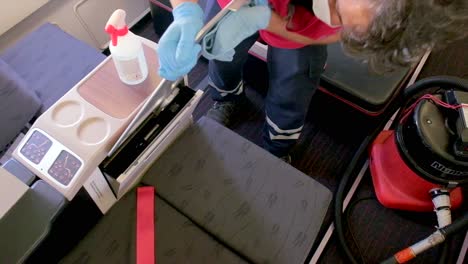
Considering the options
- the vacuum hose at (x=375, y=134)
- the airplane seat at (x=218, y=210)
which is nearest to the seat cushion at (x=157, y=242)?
the airplane seat at (x=218, y=210)

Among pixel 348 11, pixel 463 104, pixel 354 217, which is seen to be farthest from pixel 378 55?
pixel 354 217

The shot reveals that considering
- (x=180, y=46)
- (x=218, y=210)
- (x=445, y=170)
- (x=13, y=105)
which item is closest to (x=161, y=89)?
(x=180, y=46)

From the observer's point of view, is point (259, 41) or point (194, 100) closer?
point (194, 100)

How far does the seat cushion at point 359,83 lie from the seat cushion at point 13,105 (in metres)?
1.05

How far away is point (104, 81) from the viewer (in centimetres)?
86

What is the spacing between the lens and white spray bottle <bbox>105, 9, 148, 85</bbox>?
76 cm

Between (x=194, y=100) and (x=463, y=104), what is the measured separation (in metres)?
0.86

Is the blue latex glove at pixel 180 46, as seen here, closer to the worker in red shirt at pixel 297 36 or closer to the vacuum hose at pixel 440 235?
the worker in red shirt at pixel 297 36

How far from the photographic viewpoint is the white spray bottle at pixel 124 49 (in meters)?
0.76

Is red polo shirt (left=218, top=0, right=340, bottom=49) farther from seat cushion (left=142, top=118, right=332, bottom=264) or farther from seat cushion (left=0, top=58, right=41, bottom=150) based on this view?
seat cushion (left=0, top=58, right=41, bottom=150)

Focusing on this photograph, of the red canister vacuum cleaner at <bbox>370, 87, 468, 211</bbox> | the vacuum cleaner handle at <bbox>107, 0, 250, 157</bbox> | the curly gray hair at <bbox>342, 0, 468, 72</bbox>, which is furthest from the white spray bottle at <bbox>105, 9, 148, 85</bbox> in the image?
the red canister vacuum cleaner at <bbox>370, 87, 468, 211</bbox>

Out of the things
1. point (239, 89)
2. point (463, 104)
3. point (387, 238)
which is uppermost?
point (463, 104)

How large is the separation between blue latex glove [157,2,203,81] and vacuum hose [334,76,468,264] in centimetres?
94

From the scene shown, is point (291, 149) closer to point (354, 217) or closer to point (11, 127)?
point (354, 217)
